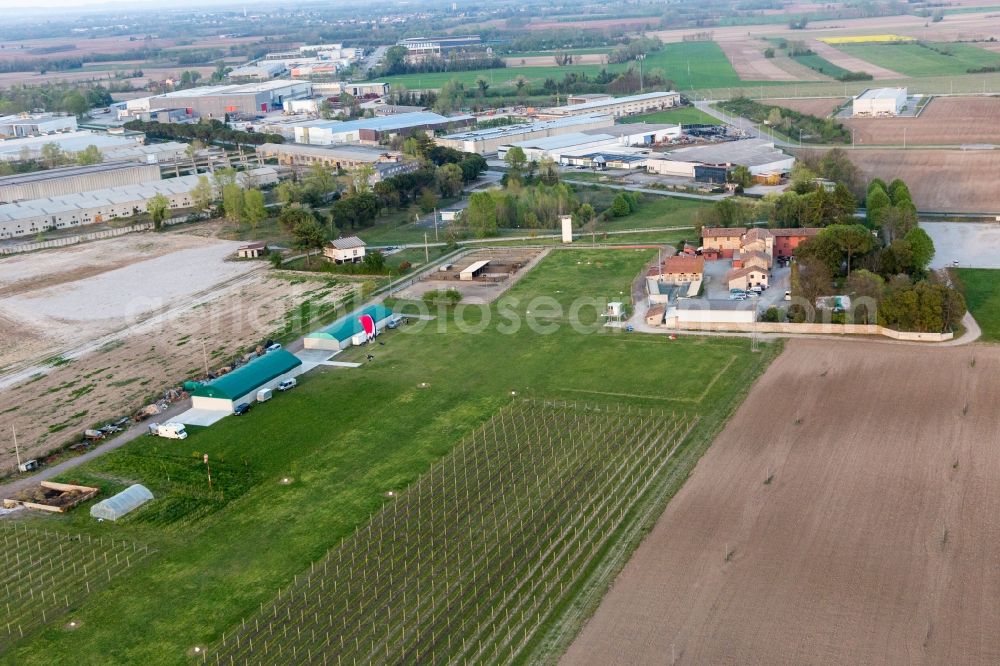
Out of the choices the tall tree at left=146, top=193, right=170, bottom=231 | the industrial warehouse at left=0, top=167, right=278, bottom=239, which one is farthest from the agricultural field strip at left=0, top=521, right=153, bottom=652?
the industrial warehouse at left=0, top=167, right=278, bottom=239

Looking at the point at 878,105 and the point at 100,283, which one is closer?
the point at 100,283

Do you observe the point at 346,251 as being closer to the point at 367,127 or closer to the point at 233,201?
the point at 233,201

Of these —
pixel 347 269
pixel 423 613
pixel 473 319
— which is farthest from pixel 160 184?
pixel 423 613

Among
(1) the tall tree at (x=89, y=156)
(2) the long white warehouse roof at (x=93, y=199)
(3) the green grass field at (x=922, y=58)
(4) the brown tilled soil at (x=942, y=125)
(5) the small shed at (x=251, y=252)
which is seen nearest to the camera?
(5) the small shed at (x=251, y=252)

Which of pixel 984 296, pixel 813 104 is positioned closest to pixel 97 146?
pixel 813 104

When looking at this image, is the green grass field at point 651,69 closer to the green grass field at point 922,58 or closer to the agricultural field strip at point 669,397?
the green grass field at point 922,58

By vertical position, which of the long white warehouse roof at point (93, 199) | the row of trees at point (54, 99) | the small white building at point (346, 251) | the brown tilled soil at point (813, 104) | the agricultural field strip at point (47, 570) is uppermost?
the row of trees at point (54, 99)

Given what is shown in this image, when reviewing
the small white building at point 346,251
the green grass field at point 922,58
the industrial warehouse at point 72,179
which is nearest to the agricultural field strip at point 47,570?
the small white building at point 346,251
